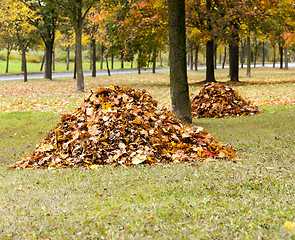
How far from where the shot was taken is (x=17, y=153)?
23.6ft

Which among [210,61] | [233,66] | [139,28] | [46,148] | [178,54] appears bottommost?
[46,148]

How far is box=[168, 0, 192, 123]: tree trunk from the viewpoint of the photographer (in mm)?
8445

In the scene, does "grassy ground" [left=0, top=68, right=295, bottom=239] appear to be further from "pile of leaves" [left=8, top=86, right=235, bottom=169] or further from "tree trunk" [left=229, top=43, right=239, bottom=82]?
"tree trunk" [left=229, top=43, right=239, bottom=82]

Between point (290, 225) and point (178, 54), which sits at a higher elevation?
point (178, 54)

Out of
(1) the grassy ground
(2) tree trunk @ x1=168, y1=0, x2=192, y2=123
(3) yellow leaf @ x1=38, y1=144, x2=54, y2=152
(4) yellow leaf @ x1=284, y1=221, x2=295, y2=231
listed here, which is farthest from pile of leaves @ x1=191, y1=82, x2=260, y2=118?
(4) yellow leaf @ x1=284, y1=221, x2=295, y2=231

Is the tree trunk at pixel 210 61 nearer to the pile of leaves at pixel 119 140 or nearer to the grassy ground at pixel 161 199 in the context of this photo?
the grassy ground at pixel 161 199

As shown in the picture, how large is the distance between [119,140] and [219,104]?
18.3 feet

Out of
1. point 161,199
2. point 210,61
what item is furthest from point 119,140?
point 210,61

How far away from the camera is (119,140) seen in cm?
600

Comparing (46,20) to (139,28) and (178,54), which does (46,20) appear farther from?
(178,54)

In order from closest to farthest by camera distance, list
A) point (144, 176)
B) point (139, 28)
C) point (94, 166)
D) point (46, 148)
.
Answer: point (144, 176)
point (94, 166)
point (46, 148)
point (139, 28)

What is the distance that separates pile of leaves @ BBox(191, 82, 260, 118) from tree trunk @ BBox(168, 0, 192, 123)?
234cm

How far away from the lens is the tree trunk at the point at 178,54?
8.45 metres

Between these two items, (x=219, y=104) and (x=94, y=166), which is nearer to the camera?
(x=94, y=166)
